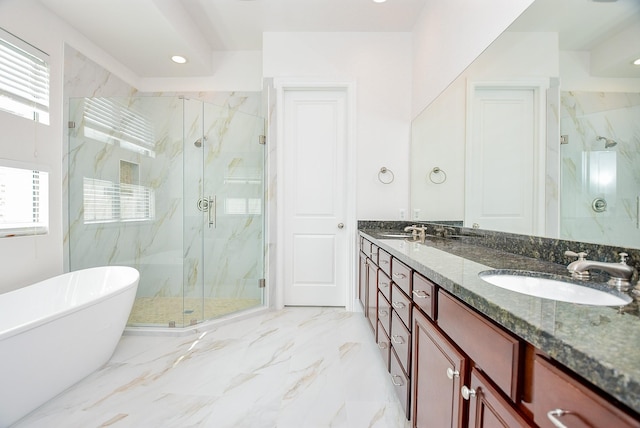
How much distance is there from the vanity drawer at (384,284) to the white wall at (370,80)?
112cm

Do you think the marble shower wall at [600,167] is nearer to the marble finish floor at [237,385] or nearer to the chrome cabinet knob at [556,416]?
the chrome cabinet knob at [556,416]

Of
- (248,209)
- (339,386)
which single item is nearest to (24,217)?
(248,209)

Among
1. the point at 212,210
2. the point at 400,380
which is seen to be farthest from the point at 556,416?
the point at 212,210

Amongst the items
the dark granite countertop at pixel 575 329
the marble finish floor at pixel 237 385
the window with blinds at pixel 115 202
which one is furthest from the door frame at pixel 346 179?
the dark granite countertop at pixel 575 329

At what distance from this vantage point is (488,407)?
677mm

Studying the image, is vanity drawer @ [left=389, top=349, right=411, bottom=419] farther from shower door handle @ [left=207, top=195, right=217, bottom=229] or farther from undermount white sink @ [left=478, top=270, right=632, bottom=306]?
shower door handle @ [left=207, top=195, right=217, bottom=229]

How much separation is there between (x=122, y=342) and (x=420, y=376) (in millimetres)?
2247

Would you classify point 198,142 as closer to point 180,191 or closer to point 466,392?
point 180,191

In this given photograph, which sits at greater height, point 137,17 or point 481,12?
point 137,17

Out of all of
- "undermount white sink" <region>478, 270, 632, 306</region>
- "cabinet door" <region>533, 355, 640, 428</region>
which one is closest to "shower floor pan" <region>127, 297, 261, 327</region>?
"undermount white sink" <region>478, 270, 632, 306</region>

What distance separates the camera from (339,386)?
1.67m

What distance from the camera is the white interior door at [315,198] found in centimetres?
291

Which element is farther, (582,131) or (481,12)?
(481,12)

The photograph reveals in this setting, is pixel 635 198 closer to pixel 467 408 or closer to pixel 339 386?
pixel 467 408
